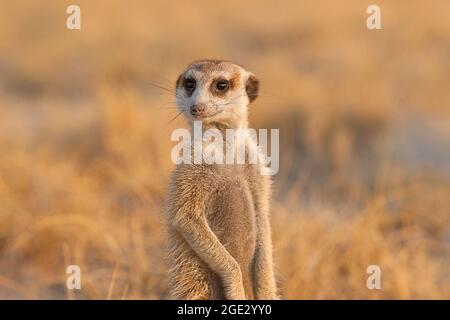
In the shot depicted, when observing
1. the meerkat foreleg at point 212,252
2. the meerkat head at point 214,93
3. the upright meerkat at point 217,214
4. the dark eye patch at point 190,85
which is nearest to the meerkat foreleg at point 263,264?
the upright meerkat at point 217,214

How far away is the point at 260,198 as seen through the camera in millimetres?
2602

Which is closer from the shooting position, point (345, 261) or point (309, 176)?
point (345, 261)

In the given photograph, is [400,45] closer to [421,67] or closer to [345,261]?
[421,67]

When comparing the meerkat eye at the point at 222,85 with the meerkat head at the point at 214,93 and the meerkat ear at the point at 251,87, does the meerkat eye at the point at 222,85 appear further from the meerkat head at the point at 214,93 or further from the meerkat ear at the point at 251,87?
the meerkat ear at the point at 251,87

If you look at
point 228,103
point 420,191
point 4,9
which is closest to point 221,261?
point 228,103

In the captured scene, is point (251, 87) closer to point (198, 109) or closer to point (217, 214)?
point (198, 109)

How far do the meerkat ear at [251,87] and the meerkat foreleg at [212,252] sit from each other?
539 millimetres

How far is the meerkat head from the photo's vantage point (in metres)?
2.49

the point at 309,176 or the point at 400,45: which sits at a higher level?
the point at 400,45

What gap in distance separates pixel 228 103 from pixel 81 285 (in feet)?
4.86

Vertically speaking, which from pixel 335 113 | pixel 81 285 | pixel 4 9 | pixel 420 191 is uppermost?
pixel 4 9

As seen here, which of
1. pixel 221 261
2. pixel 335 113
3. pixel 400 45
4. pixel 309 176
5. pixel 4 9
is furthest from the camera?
pixel 4 9

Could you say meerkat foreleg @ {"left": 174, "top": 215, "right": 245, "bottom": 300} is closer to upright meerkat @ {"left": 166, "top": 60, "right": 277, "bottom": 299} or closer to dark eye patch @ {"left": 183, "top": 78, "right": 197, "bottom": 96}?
upright meerkat @ {"left": 166, "top": 60, "right": 277, "bottom": 299}

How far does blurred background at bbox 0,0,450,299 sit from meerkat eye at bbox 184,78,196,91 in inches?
7.1
